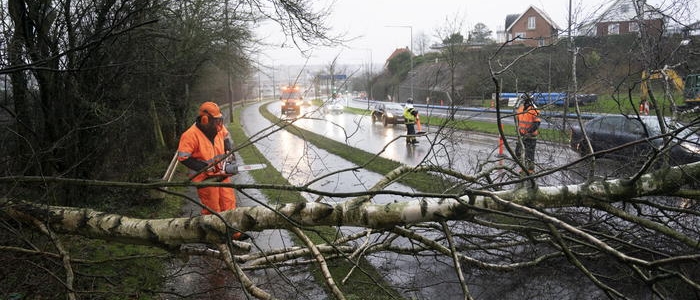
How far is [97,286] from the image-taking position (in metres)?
3.85

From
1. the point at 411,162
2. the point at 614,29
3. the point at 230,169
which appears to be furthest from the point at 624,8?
the point at 411,162

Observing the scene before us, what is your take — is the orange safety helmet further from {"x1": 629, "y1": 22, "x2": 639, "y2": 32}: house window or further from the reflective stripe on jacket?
the reflective stripe on jacket

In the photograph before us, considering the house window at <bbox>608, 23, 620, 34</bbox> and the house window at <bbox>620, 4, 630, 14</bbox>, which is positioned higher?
the house window at <bbox>620, 4, 630, 14</bbox>

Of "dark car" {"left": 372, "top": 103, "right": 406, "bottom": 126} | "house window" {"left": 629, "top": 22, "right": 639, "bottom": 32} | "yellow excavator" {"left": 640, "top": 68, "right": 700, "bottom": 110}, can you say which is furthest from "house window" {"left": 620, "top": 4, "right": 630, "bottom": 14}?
"dark car" {"left": 372, "top": 103, "right": 406, "bottom": 126}

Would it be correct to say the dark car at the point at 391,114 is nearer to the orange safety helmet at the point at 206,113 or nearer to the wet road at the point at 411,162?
the wet road at the point at 411,162

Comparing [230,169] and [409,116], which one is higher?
[409,116]

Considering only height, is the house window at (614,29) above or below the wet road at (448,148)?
above

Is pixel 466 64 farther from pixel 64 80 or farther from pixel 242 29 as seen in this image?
pixel 64 80

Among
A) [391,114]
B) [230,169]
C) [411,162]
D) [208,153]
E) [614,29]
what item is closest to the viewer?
[230,169]

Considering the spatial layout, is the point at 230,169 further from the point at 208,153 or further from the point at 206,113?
the point at 206,113

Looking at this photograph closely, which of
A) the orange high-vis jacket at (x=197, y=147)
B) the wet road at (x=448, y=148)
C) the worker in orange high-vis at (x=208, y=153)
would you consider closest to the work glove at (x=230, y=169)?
the worker in orange high-vis at (x=208, y=153)

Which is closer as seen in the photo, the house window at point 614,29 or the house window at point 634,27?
the house window at point 634,27

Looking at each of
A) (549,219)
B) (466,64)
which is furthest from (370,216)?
(466,64)

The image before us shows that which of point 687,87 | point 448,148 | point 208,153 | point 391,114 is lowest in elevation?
point 448,148
